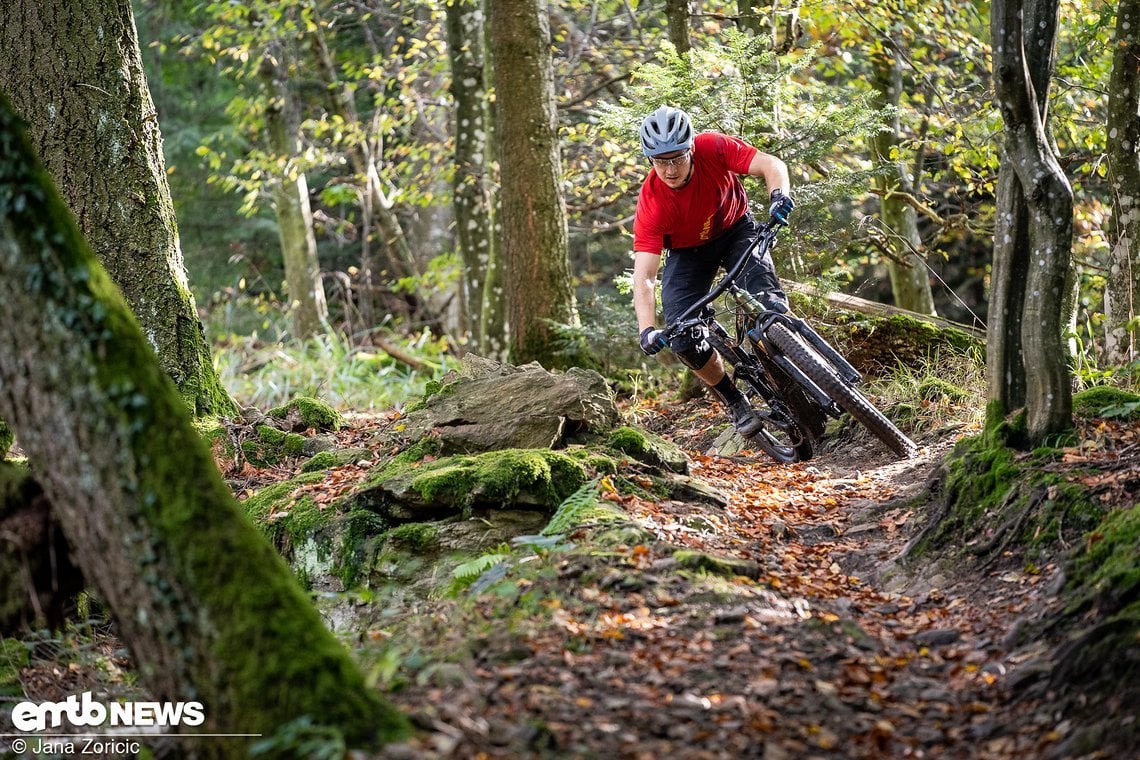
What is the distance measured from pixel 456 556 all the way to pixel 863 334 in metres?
5.43

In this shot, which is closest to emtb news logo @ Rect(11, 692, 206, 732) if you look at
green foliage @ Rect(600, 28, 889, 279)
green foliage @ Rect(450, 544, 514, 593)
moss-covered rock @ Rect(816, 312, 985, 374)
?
green foliage @ Rect(450, 544, 514, 593)

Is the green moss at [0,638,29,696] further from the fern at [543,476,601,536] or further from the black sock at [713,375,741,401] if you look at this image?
the black sock at [713,375,741,401]

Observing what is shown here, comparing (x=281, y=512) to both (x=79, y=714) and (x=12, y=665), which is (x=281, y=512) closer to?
(x=12, y=665)

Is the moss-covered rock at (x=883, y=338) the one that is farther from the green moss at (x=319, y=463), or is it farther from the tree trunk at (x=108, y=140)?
the tree trunk at (x=108, y=140)

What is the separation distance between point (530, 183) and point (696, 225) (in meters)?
3.73

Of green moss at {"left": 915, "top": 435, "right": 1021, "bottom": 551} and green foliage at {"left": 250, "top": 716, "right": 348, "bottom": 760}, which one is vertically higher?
green foliage at {"left": 250, "top": 716, "right": 348, "bottom": 760}

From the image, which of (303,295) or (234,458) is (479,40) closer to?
(303,295)

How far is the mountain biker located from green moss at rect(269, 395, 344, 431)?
11.2 ft

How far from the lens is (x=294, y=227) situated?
18.2 meters

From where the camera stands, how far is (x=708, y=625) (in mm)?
4723

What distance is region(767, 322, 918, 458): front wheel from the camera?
7.61 metres

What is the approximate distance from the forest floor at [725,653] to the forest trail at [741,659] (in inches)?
0.4

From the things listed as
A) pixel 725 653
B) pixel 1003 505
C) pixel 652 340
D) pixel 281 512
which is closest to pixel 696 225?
pixel 652 340

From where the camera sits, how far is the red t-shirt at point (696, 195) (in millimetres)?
7766
